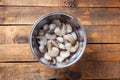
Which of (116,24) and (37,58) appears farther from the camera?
(116,24)

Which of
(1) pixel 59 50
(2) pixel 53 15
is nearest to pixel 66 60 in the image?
(1) pixel 59 50

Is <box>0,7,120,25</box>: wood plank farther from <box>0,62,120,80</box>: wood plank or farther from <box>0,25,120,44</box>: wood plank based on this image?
<box>0,62,120,80</box>: wood plank

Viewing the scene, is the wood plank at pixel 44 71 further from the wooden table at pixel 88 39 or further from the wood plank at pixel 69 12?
the wood plank at pixel 69 12

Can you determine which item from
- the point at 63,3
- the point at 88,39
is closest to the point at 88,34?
the point at 88,39

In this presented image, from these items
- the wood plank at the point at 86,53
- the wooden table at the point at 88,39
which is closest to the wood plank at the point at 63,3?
the wooden table at the point at 88,39

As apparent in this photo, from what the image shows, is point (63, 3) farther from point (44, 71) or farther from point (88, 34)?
point (44, 71)

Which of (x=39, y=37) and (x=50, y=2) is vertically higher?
(x=50, y=2)

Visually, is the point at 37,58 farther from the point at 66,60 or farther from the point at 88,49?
the point at 88,49
